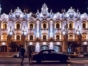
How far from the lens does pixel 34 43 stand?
63562 millimetres

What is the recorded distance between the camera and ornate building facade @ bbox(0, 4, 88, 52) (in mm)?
63281

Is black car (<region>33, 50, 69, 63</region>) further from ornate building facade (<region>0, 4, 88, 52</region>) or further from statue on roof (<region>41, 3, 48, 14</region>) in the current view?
statue on roof (<region>41, 3, 48, 14</region>)

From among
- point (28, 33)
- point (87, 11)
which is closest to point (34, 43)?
point (28, 33)

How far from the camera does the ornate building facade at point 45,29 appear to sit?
63281 millimetres

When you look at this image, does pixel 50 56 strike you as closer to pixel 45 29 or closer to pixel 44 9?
pixel 45 29

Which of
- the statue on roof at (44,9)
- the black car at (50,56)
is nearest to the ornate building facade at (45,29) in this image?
the statue on roof at (44,9)

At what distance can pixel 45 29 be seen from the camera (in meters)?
64.3

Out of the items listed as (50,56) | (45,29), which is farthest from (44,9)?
(50,56)

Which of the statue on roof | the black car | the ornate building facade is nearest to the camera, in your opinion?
the black car

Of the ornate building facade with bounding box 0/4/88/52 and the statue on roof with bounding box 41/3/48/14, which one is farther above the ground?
the statue on roof with bounding box 41/3/48/14

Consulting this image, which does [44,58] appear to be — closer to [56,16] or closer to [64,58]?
[64,58]

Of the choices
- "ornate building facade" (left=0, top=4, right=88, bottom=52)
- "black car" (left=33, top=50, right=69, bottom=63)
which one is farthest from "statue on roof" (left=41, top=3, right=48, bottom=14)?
"black car" (left=33, top=50, right=69, bottom=63)

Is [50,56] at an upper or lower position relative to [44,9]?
lower

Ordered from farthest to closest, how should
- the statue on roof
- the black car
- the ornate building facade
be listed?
the statue on roof < the ornate building facade < the black car
